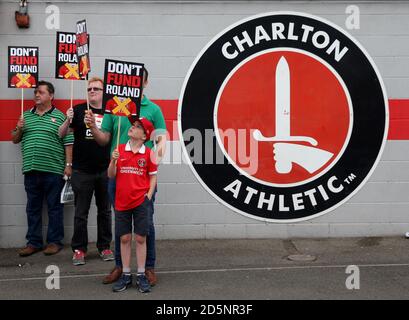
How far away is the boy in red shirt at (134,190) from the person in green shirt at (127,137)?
0.14 metres

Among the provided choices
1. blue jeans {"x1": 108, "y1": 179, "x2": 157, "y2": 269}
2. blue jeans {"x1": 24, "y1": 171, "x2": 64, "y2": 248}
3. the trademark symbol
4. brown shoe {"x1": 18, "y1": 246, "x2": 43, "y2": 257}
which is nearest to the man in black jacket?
blue jeans {"x1": 24, "y1": 171, "x2": 64, "y2": 248}

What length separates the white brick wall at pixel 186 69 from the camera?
7.30 meters

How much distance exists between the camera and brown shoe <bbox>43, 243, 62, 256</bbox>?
22.8 feet

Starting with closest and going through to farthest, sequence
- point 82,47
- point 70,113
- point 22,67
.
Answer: point 82,47 < point 70,113 < point 22,67

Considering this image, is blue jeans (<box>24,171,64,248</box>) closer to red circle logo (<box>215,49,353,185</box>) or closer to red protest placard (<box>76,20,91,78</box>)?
red protest placard (<box>76,20,91,78</box>)

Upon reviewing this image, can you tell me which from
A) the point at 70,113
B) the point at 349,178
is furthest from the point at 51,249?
the point at 349,178

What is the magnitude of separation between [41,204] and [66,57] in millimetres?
1836

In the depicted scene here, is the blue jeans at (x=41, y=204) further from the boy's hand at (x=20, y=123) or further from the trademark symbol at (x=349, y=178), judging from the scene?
the trademark symbol at (x=349, y=178)

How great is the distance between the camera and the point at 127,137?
224 inches

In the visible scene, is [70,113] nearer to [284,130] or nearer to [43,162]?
[43,162]

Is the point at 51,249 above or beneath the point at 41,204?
beneath

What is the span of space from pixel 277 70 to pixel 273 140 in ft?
2.89

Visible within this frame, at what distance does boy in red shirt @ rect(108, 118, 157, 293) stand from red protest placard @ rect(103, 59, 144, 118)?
0.59 ft

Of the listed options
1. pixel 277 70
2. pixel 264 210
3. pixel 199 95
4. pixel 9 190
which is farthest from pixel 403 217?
pixel 9 190
